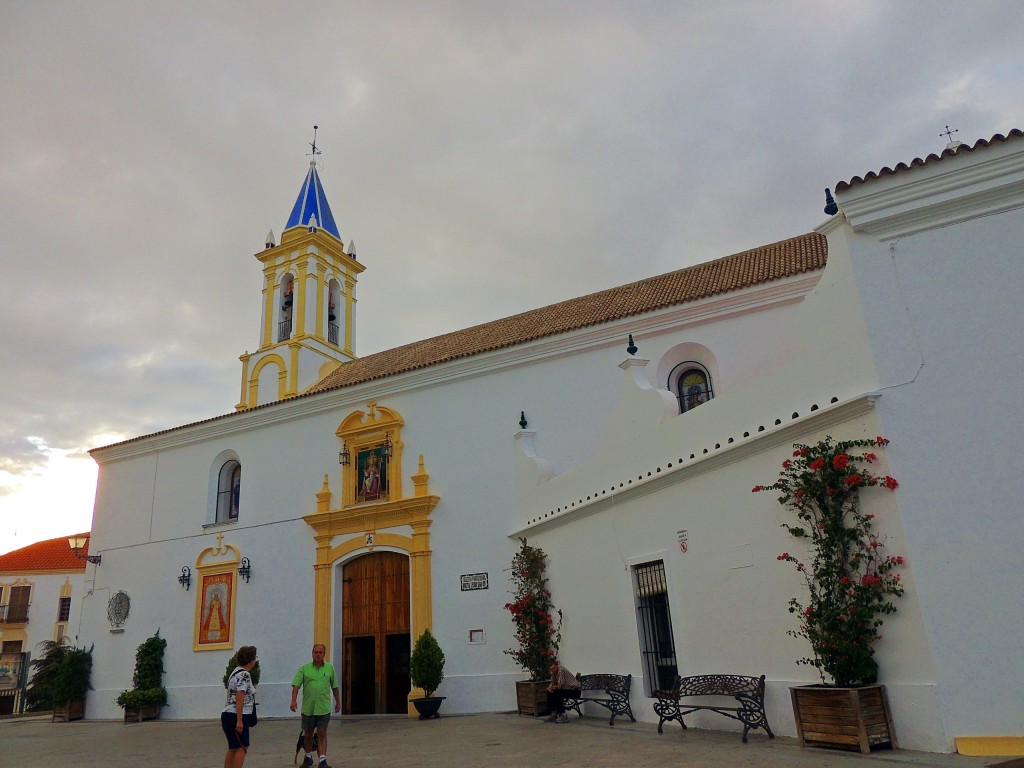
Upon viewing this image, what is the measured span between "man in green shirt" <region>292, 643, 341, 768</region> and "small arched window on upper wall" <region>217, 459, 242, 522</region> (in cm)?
1131

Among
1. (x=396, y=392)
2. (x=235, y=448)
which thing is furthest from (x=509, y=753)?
(x=235, y=448)

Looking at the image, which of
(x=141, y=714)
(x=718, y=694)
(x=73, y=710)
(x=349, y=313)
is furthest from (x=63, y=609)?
(x=718, y=694)

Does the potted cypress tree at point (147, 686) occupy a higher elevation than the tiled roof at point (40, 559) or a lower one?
lower

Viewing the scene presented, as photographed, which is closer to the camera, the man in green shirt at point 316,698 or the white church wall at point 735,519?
the white church wall at point 735,519

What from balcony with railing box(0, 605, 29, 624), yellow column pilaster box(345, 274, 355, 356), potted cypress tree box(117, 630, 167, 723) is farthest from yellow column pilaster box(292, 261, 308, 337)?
balcony with railing box(0, 605, 29, 624)

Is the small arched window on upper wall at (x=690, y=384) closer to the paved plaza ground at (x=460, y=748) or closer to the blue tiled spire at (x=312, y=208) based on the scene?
the paved plaza ground at (x=460, y=748)

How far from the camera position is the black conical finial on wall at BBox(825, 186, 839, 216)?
327 inches

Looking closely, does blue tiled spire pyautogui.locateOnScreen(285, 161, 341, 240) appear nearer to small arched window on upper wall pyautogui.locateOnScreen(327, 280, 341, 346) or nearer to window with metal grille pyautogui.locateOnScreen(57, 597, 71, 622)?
small arched window on upper wall pyautogui.locateOnScreen(327, 280, 341, 346)

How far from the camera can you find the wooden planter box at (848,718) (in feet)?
22.1

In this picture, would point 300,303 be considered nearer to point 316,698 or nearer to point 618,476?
point 618,476

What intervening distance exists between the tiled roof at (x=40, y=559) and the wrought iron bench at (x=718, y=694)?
3456 cm

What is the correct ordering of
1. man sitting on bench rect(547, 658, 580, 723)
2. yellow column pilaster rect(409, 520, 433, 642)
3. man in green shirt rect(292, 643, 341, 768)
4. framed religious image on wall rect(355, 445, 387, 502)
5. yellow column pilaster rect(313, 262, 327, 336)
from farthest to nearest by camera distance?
1. yellow column pilaster rect(313, 262, 327, 336)
2. framed religious image on wall rect(355, 445, 387, 502)
3. yellow column pilaster rect(409, 520, 433, 642)
4. man sitting on bench rect(547, 658, 580, 723)
5. man in green shirt rect(292, 643, 341, 768)

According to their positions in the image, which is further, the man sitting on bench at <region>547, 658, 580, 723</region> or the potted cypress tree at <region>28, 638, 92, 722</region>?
the potted cypress tree at <region>28, 638, 92, 722</region>

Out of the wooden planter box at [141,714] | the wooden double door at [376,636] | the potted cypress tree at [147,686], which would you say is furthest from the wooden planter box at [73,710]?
the wooden double door at [376,636]
